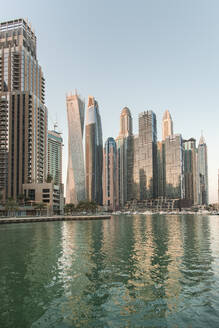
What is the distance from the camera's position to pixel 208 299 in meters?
26.8

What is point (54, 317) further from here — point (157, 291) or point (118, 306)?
point (157, 291)

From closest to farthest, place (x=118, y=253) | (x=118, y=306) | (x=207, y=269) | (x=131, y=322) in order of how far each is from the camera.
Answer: (x=131, y=322) → (x=118, y=306) → (x=207, y=269) → (x=118, y=253)

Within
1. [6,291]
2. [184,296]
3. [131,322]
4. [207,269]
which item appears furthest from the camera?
[207,269]

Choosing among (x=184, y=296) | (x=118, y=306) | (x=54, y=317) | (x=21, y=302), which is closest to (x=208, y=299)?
(x=184, y=296)

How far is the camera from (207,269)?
3891 cm

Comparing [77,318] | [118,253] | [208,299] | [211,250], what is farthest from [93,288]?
[211,250]

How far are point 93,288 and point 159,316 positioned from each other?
372 inches

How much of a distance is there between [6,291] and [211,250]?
1518 inches

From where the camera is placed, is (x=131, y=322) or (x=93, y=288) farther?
(x=93, y=288)

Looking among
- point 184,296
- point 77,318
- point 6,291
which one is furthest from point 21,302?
point 184,296

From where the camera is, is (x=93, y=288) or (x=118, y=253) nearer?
(x=93, y=288)

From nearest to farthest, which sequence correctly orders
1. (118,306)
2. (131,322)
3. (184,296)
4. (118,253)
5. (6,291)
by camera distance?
(131,322)
(118,306)
(184,296)
(6,291)
(118,253)

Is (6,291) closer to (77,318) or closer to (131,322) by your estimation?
(77,318)

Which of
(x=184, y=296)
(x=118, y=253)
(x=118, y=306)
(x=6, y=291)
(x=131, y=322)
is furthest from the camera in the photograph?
(x=118, y=253)
